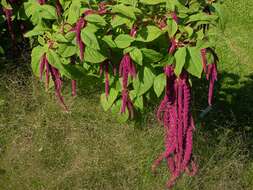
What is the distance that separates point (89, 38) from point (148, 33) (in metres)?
Answer: 0.29

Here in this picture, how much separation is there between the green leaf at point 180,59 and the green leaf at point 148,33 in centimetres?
13

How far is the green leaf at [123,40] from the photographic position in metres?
2.21

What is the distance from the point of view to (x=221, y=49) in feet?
18.7

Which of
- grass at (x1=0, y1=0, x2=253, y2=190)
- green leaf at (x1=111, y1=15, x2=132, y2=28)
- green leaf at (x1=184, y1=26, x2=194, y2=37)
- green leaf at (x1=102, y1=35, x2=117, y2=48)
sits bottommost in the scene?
grass at (x1=0, y1=0, x2=253, y2=190)

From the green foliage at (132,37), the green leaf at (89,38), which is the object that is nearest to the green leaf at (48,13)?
the green foliage at (132,37)

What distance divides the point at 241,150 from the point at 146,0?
1.47 metres

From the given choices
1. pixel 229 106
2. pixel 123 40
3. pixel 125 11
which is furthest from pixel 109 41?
pixel 229 106

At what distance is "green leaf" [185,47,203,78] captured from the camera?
7.02 ft

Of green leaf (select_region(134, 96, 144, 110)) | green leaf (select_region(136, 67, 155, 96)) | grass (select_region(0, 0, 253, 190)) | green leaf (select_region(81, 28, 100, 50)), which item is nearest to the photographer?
green leaf (select_region(81, 28, 100, 50))

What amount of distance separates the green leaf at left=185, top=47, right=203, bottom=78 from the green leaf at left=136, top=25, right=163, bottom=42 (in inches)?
6.4

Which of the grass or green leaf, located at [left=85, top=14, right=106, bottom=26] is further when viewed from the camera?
the grass

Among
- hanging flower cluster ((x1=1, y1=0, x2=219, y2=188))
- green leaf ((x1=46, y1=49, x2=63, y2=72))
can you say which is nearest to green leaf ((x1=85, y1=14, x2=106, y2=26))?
hanging flower cluster ((x1=1, y1=0, x2=219, y2=188))

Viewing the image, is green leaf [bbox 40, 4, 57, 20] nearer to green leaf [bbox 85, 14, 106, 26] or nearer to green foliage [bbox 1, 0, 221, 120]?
green foliage [bbox 1, 0, 221, 120]

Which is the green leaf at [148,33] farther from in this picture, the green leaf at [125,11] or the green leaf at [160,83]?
the green leaf at [160,83]
